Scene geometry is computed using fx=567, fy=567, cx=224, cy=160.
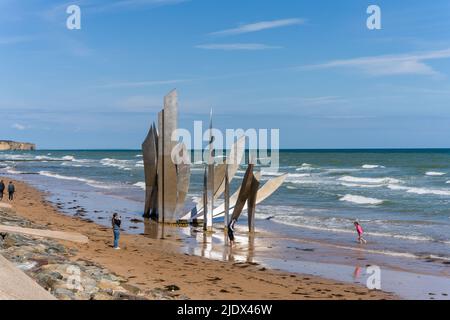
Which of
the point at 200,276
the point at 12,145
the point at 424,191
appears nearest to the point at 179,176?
the point at 200,276

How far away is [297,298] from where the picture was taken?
9930mm

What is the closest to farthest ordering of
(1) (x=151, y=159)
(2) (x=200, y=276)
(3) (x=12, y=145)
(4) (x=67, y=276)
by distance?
(4) (x=67, y=276) < (2) (x=200, y=276) < (1) (x=151, y=159) < (3) (x=12, y=145)

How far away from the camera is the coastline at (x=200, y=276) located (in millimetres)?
9927

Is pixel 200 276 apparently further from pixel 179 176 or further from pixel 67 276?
pixel 179 176

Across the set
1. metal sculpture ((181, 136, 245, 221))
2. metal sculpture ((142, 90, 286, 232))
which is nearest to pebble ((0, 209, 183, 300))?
metal sculpture ((142, 90, 286, 232))

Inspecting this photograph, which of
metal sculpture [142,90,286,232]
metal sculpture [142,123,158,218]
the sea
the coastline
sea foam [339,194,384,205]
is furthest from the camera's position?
sea foam [339,194,384,205]

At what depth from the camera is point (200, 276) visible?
37.1ft

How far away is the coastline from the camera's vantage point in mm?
Answer: 9927

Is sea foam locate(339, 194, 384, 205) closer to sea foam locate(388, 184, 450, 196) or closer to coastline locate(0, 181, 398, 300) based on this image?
sea foam locate(388, 184, 450, 196)

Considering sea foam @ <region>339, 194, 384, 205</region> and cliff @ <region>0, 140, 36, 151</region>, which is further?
cliff @ <region>0, 140, 36, 151</region>

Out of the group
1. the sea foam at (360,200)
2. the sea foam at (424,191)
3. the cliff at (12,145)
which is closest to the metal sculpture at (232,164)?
the sea foam at (360,200)

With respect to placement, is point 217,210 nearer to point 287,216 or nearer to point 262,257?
point 287,216

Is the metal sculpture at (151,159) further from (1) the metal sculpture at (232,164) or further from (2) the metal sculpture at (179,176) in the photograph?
(1) the metal sculpture at (232,164)
